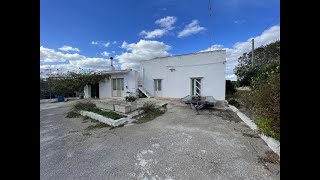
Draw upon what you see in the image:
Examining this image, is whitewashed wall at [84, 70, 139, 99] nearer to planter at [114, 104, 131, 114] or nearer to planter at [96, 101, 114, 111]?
planter at [96, 101, 114, 111]

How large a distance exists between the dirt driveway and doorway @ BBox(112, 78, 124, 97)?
35.6ft

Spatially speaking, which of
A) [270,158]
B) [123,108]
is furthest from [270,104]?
[123,108]

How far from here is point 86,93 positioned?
1992 centimetres

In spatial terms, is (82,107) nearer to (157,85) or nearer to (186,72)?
(157,85)

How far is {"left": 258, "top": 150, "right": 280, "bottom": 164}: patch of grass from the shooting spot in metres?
3.85

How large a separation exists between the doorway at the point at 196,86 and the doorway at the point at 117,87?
24.0ft

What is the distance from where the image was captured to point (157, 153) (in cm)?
444

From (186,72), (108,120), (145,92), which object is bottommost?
(108,120)

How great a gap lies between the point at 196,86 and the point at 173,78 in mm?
2342

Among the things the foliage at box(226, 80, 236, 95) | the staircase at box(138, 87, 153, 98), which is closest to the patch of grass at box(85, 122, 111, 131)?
the staircase at box(138, 87, 153, 98)

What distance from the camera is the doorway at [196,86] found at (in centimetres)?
1495
